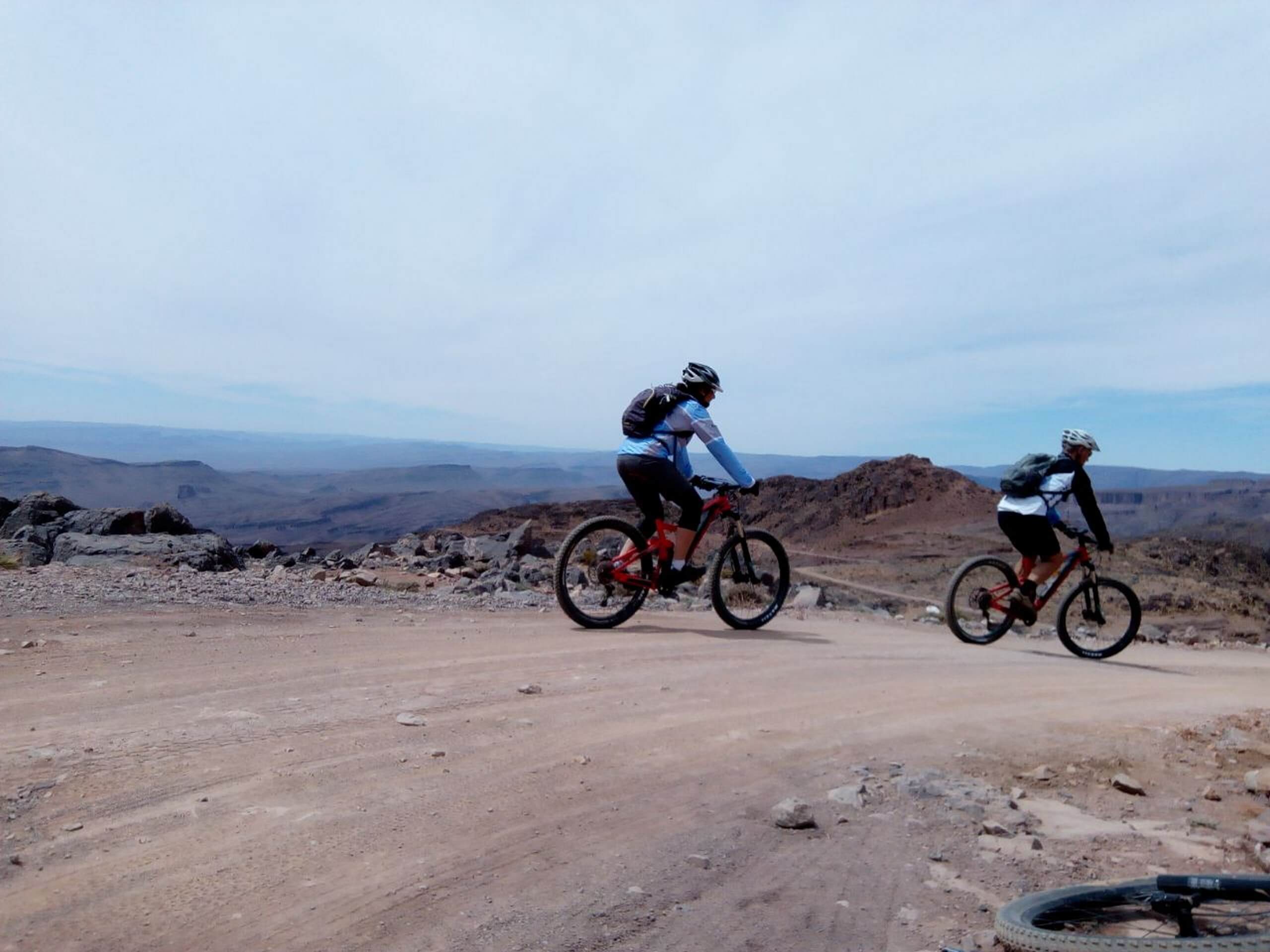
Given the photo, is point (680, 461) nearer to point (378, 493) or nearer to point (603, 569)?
point (603, 569)

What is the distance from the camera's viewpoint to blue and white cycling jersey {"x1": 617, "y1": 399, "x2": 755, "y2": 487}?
8.35 metres

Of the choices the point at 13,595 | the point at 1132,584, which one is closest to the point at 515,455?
the point at 1132,584

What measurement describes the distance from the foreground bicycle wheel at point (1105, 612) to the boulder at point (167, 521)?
39.9 feet

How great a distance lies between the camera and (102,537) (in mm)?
13695

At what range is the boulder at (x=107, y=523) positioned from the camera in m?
14.4

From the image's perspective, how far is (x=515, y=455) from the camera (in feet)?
570

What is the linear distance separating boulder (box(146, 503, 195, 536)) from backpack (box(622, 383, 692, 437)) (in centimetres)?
935

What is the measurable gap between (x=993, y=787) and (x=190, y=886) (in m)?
3.51

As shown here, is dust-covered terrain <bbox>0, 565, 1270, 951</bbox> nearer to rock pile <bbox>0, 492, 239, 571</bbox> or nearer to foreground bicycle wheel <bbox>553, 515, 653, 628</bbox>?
foreground bicycle wheel <bbox>553, 515, 653, 628</bbox>

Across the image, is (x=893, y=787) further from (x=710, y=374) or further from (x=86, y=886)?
(x=710, y=374)

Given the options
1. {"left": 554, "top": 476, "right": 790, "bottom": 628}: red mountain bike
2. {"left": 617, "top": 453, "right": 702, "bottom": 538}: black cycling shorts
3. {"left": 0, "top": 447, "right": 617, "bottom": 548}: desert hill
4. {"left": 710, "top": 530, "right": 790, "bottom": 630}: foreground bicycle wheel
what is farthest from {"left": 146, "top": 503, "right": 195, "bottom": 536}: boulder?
{"left": 0, "top": 447, "right": 617, "bottom": 548}: desert hill

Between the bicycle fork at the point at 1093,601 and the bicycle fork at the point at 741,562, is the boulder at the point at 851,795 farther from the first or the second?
the bicycle fork at the point at 1093,601

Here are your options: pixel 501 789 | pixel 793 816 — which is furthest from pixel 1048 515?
pixel 501 789

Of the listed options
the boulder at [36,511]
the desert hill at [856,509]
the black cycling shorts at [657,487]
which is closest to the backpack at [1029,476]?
the black cycling shorts at [657,487]
